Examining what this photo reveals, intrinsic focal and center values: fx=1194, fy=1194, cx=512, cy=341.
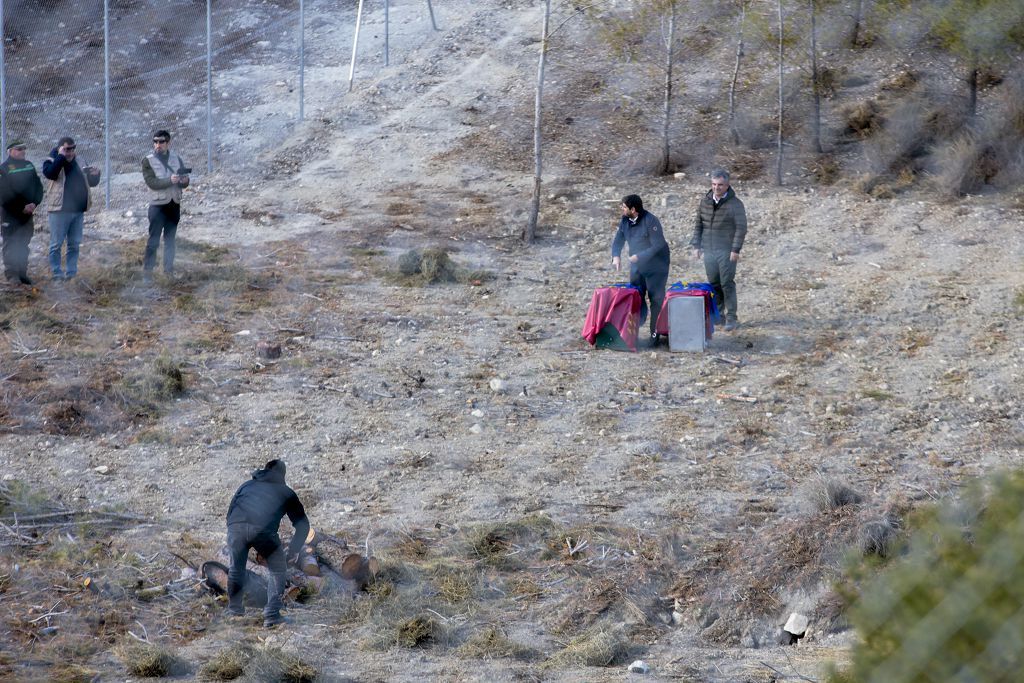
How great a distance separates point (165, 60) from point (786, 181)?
1146cm

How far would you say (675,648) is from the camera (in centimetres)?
682

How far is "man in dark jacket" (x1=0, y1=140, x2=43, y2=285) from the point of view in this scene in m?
12.0

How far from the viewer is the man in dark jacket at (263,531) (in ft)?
22.7

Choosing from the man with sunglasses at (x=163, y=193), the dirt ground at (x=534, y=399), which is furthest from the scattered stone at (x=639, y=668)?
the man with sunglasses at (x=163, y=193)

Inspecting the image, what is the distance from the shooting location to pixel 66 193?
12344 mm

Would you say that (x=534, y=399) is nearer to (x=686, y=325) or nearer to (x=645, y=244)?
(x=686, y=325)

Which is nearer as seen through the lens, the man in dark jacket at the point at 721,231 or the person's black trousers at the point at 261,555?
the person's black trousers at the point at 261,555

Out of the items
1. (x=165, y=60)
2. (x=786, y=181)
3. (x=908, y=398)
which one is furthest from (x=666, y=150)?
→ (x=165, y=60)

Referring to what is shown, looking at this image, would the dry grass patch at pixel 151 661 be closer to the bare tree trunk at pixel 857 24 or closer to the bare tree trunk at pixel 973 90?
the bare tree trunk at pixel 973 90

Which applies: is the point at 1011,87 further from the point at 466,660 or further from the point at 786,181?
the point at 466,660

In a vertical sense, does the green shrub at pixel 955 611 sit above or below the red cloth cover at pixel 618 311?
below

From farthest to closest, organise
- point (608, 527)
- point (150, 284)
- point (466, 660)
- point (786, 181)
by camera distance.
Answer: point (786, 181) → point (150, 284) → point (608, 527) → point (466, 660)

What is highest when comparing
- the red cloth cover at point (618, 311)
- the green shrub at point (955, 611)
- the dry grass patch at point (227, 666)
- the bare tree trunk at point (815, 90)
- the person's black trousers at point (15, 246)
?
the bare tree trunk at point (815, 90)

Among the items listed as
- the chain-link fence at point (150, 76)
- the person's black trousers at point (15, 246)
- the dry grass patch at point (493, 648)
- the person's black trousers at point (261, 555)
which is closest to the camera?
the dry grass patch at point (493, 648)
